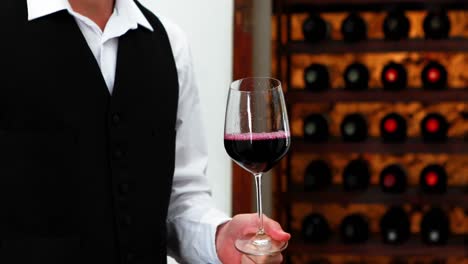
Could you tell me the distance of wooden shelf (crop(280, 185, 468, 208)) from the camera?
12.2ft

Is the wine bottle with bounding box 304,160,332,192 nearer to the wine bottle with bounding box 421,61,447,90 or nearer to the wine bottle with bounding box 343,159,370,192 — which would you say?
the wine bottle with bounding box 343,159,370,192

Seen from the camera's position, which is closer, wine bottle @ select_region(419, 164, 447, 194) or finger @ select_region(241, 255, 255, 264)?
finger @ select_region(241, 255, 255, 264)

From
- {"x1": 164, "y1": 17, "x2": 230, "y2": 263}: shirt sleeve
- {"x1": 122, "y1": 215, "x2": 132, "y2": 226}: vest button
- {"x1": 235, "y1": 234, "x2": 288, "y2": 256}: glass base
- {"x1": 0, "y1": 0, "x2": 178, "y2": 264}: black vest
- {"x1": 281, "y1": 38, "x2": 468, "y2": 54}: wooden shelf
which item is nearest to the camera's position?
{"x1": 235, "y1": 234, "x2": 288, "y2": 256}: glass base

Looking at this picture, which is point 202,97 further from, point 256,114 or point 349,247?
point 256,114

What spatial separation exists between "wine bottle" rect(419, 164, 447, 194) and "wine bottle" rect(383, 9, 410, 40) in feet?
2.32

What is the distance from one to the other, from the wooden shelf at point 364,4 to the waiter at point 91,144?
89.8 inches

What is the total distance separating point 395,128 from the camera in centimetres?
373

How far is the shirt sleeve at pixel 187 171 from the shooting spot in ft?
5.14

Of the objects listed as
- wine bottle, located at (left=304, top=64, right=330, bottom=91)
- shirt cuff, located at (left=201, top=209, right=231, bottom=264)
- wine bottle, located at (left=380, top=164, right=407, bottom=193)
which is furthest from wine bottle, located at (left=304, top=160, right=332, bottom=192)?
A: shirt cuff, located at (left=201, top=209, right=231, bottom=264)

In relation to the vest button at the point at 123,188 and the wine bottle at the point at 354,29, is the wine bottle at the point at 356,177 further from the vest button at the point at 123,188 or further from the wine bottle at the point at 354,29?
the vest button at the point at 123,188

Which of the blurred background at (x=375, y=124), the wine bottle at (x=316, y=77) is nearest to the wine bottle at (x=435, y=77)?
the blurred background at (x=375, y=124)

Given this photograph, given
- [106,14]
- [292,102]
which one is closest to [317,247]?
[292,102]

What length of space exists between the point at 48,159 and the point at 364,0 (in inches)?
104

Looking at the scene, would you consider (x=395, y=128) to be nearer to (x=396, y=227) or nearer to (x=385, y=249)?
(x=396, y=227)
